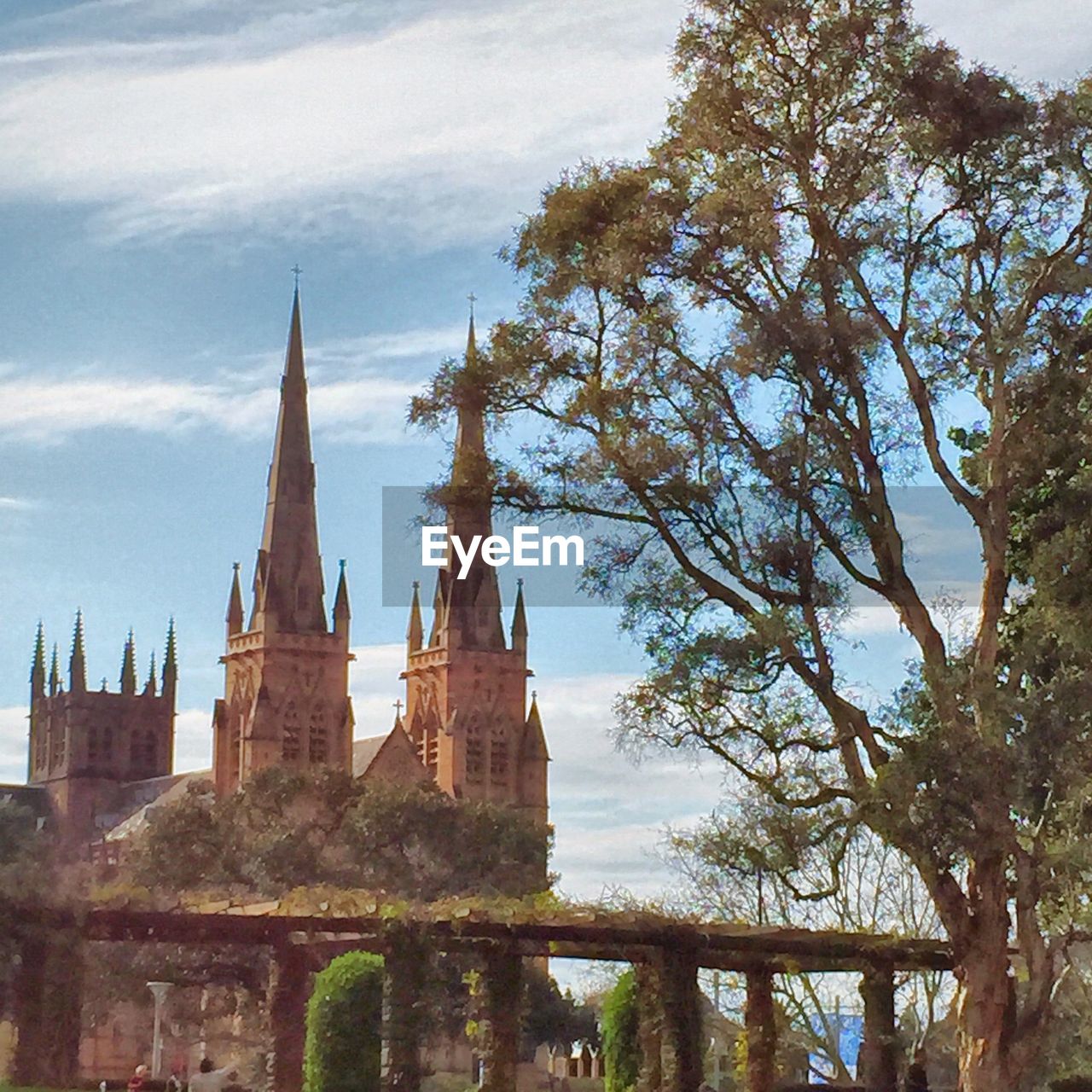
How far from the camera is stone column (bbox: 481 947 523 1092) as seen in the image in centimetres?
2416

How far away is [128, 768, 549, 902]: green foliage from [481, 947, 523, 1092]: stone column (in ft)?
105

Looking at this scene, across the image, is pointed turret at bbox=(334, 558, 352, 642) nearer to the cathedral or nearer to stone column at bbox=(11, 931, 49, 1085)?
the cathedral

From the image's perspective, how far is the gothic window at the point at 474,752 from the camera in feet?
340

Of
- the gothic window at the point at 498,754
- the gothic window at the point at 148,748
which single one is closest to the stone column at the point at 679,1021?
the gothic window at the point at 498,754

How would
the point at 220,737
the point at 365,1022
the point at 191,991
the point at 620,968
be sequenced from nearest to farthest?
the point at 365,1022
the point at 620,968
the point at 191,991
the point at 220,737

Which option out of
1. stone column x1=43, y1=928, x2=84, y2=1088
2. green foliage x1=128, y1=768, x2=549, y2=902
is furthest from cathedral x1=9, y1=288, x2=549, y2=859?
stone column x1=43, y1=928, x2=84, y2=1088

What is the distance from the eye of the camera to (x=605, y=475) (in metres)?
22.7

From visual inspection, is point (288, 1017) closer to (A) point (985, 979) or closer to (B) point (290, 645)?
(A) point (985, 979)

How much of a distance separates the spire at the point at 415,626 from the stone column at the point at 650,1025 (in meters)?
83.6

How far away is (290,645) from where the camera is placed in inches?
4053

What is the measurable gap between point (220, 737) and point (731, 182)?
83.2 metres

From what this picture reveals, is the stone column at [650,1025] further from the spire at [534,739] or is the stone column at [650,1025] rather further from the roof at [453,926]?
the spire at [534,739]

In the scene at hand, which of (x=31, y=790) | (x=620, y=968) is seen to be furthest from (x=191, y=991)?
(x=31, y=790)

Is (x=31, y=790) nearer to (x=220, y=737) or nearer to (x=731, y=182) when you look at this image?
(x=220, y=737)
